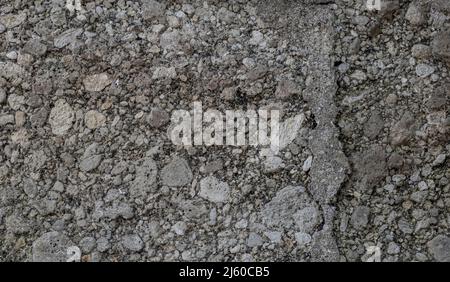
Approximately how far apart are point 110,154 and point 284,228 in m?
0.64

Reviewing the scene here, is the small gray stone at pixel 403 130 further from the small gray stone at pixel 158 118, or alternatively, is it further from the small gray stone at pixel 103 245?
the small gray stone at pixel 103 245

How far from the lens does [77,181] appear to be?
92.0 inches

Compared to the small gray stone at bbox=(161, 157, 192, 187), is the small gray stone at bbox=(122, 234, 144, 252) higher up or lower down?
lower down

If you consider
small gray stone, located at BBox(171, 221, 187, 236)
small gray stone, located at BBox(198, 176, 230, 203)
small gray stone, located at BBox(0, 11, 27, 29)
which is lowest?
small gray stone, located at BBox(171, 221, 187, 236)

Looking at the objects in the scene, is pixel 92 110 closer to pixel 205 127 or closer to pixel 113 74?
pixel 113 74

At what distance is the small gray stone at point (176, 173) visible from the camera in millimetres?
2311

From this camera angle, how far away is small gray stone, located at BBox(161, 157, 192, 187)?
2.31 m

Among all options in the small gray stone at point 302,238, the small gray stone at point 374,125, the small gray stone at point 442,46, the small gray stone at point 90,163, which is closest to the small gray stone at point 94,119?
the small gray stone at point 90,163

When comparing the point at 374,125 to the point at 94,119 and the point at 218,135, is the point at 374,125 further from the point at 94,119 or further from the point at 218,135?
the point at 94,119

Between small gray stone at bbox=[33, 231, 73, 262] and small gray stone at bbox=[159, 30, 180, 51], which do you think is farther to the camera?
small gray stone at bbox=[159, 30, 180, 51]

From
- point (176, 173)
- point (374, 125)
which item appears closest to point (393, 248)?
point (374, 125)

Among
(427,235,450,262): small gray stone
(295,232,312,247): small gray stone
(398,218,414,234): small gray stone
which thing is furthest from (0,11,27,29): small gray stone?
(427,235,450,262): small gray stone

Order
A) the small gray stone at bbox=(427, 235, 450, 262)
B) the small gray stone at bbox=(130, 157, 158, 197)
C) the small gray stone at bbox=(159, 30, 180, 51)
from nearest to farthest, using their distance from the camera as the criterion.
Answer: the small gray stone at bbox=(427, 235, 450, 262) → the small gray stone at bbox=(130, 157, 158, 197) → the small gray stone at bbox=(159, 30, 180, 51)

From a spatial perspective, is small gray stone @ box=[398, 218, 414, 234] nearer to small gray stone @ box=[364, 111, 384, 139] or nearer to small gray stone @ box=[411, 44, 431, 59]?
small gray stone @ box=[364, 111, 384, 139]
